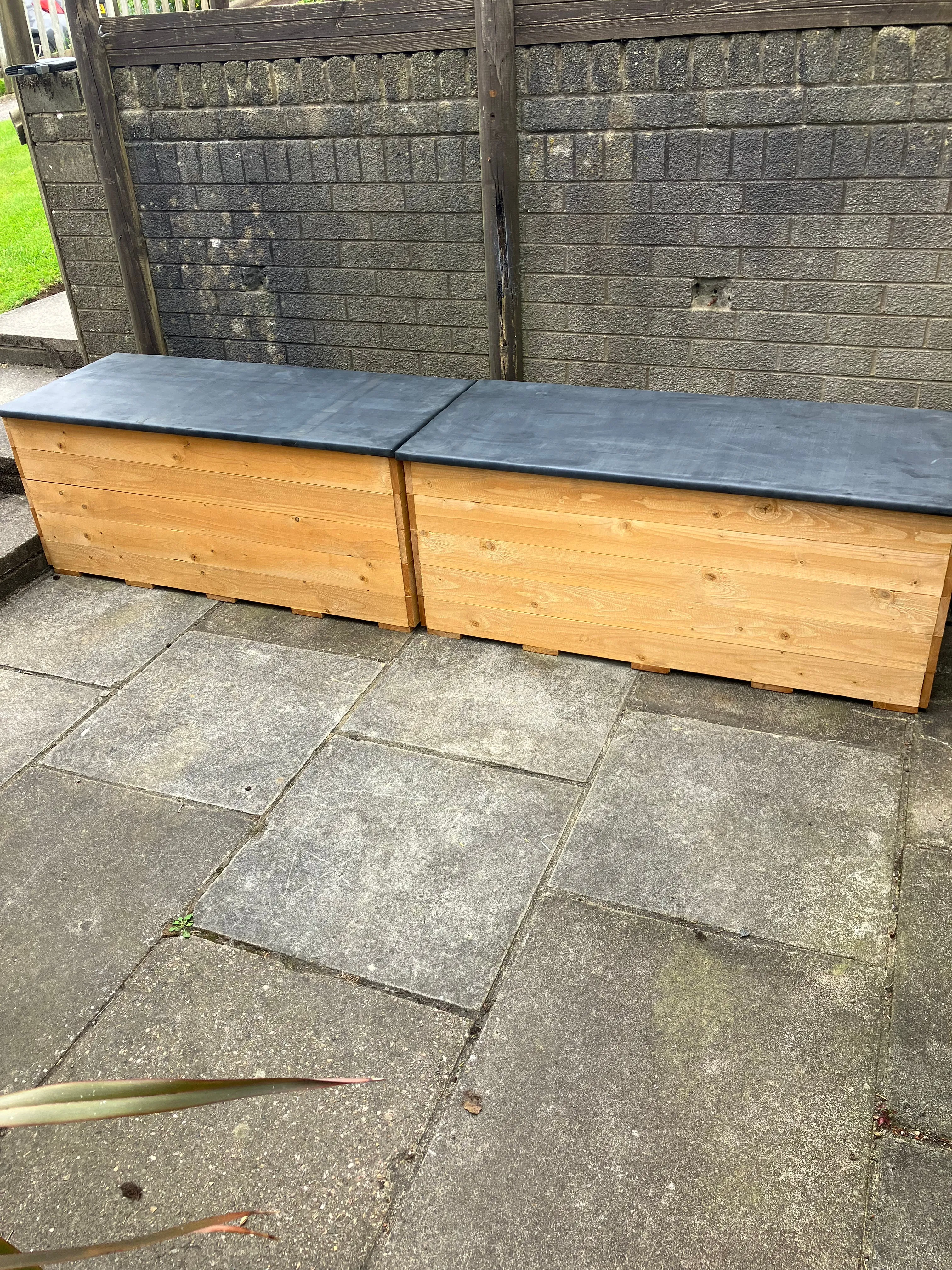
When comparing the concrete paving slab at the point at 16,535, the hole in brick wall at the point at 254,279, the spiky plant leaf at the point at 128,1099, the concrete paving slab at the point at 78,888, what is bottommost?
the concrete paving slab at the point at 78,888

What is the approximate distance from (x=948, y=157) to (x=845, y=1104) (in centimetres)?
300

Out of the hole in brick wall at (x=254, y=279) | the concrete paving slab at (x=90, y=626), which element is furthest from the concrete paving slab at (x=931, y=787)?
the hole in brick wall at (x=254, y=279)

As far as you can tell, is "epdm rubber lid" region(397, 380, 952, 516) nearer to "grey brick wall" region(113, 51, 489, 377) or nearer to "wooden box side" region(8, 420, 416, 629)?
"wooden box side" region(8, 420, 416, 629)

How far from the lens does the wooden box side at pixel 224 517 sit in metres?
3.68

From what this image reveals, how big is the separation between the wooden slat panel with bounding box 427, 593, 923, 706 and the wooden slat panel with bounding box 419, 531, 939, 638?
12cm

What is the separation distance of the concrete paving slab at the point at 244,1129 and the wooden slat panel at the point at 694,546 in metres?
1.61

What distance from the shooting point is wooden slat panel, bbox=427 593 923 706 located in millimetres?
3271

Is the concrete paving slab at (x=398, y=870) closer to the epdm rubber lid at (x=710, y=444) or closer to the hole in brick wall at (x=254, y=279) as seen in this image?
the epdm rubber lid at (x=710, y=444)

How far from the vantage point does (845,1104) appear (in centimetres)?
212

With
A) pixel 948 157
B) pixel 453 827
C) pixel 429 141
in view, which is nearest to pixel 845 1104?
pixel 453 827

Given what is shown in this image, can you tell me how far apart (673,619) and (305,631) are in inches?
55.1

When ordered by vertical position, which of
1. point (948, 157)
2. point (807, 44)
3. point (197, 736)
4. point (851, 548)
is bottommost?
point (197, 736)

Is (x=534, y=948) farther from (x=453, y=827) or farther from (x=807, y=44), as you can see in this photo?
(x=807, y=44)

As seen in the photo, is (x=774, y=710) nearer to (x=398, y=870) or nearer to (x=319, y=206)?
(x=398, y=870)
